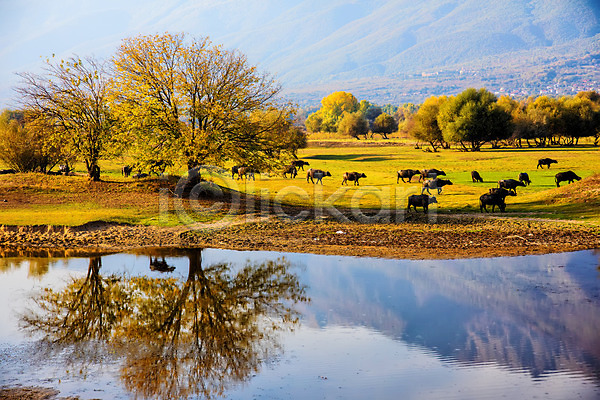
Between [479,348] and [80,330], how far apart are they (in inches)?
361

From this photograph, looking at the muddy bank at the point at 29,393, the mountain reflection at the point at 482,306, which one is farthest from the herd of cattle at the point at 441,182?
the muddy bank at the point at 29,393

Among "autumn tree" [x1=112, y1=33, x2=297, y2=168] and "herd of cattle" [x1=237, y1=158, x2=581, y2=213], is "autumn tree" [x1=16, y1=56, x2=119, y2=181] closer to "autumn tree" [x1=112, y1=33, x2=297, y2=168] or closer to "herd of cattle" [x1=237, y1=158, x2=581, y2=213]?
"autumn tree" [x1=112, y1=33, x2=297, y2=168]

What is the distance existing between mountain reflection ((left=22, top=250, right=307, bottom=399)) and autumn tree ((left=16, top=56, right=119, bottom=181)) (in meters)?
16.2

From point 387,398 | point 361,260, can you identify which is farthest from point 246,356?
point 361,260

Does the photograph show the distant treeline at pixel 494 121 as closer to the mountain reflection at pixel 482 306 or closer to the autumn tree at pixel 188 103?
the autumn tree at pixel 188 103

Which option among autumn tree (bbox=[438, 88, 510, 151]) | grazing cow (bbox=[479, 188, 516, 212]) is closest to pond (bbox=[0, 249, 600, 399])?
grazing cow (bbox=[479, 188, 516, 212])

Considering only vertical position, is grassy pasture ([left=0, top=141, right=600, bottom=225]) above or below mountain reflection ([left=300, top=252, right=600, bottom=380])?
above

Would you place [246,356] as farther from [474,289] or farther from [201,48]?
[201,48]

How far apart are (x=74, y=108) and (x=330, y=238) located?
61.9 ft

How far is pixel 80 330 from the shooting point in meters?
13.9

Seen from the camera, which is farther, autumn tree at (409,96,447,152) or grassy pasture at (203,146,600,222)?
autumn tree at (409,96,447,152)

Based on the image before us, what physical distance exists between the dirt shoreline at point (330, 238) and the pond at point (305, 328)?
5.26 feet

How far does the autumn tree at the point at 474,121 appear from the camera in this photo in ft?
313

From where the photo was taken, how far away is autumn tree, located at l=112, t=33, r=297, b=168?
31.3 m
